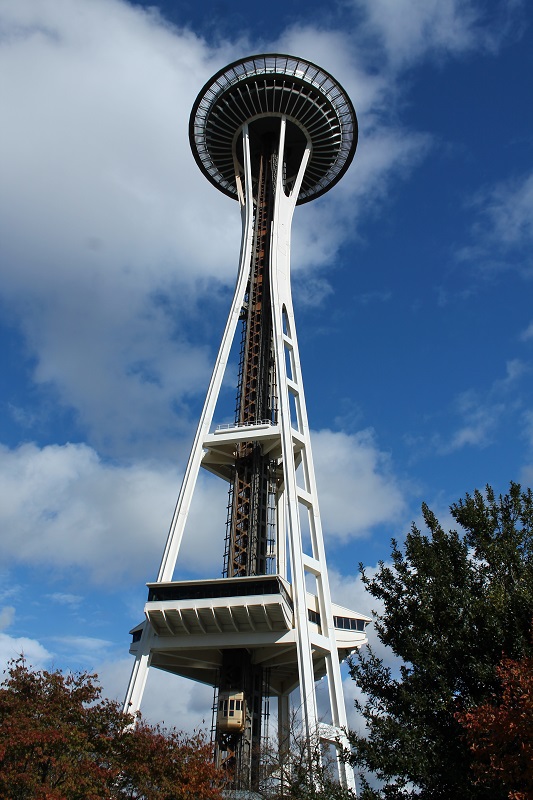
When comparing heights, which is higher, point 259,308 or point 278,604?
point 259,308

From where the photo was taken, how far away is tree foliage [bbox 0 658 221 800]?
2275 cm

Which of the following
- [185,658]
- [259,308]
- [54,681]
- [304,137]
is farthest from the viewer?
[304,137]

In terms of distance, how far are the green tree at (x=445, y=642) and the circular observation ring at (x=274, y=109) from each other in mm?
42348

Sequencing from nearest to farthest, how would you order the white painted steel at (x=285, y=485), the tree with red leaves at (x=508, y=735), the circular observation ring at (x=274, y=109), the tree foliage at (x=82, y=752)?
the tree with red leaves at (x=508, y=735), the tree foliage at (x=82, y=752), the white painted steel at (x=285, y=485), the circular observation ring at (x=274, y=109)

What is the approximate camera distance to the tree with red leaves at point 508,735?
13.2m

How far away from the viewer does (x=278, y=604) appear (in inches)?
1272

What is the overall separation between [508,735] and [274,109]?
48.5 m


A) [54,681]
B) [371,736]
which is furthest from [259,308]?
[371,736]

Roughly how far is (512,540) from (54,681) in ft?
62.6

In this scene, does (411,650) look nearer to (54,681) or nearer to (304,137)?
(54,681)

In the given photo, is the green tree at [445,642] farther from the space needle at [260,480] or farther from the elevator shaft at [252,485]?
the elevator shaft at [252,485]

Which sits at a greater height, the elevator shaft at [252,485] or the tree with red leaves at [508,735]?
the elevator shaft at [252,485]

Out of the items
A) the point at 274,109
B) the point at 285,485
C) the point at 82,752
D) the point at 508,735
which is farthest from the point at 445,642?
the point at 274,109

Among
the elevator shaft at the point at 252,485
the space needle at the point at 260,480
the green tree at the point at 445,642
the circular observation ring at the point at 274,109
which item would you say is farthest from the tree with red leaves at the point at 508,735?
the circular observation ring at the point at 274,109
